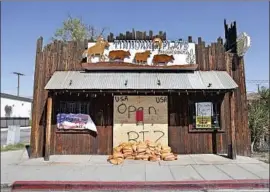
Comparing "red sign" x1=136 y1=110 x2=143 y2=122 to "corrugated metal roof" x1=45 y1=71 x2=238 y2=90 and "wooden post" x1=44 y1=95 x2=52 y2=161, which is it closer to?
"corrugated metal roof" x1=45 y1=71 x2=238 y2=90

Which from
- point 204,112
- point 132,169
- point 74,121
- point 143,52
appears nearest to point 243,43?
point 204,112

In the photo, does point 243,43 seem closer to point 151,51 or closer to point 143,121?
point 151,51

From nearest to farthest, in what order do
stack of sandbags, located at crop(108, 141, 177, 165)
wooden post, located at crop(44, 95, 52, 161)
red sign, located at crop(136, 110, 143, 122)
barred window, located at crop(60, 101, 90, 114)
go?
stack of sandbags, located at crop(108, 141, 177, 165), wooden post, located at crop(44, 95, 52, 161), red sign, located at crop(136, 110, 143, 122), barred window, located at crop(60, 101, 90, 114)

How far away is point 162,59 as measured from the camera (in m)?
11.4

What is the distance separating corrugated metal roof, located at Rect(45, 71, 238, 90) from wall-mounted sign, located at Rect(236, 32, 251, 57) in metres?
1.06

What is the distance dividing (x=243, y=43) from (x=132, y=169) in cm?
662

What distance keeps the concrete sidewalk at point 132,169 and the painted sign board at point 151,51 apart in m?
3.94

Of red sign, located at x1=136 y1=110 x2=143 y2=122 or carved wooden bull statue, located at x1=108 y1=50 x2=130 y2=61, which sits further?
carved wooden bull statue, located at x1=108 y1=50 x2=130 y2=61

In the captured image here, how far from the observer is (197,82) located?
10.6m

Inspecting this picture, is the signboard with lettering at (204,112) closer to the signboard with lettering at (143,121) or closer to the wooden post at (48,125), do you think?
the signboard with lettering at (143,121)

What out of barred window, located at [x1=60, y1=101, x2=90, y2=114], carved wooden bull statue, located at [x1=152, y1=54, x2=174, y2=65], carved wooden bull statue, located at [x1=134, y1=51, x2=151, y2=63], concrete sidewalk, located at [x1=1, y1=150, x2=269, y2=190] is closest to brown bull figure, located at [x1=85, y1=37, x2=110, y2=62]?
carved wooden bull statue, located at [x1=134, y1=51, x2=151, y2=63]

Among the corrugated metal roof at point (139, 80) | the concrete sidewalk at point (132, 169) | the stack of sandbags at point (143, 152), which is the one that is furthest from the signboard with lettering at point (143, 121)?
the concrete sidewalk at point (132, 169)

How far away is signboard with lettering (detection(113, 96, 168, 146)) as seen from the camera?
1117 cm

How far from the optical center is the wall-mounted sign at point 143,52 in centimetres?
1145
